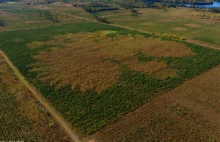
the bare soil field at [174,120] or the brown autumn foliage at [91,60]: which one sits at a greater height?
the brown autumn foliage at [91,60]

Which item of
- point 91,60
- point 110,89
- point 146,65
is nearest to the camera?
point 110,89

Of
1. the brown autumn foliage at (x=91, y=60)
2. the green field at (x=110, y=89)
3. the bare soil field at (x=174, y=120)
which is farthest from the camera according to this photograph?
the brown autumn foliage at (x=91, y=60)

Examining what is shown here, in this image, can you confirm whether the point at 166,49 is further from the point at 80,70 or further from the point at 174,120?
the point at 174,120

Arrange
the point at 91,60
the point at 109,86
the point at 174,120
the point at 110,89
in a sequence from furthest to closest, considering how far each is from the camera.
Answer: the point at 91,60 < the point at 109,86 < the point at 110,89 < the point at 174,120

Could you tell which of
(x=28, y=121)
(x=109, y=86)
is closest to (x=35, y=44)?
(x=109, y=86)

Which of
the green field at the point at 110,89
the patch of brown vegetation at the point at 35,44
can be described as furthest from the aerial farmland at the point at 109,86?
the green field at the point at 110,89

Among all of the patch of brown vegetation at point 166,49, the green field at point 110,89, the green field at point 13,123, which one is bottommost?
the green field at point 13,123

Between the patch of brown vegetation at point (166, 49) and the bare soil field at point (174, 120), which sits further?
the patch of brown vegetation at point (166, 49)

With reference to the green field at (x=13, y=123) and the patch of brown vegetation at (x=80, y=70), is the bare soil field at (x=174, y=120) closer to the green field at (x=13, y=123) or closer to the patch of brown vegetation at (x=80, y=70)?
the green field at (x=13, y=123)
